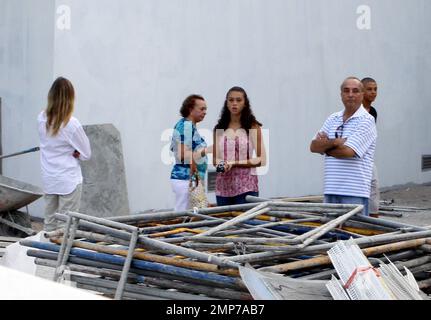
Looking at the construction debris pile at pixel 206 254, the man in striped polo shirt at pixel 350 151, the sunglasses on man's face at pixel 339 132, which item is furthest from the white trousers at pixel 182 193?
the construction debris pile at pixel 206 254

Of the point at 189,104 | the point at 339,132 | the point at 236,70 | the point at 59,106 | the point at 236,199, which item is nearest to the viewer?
the point at 339,132

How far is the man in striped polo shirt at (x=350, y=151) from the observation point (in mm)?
6840

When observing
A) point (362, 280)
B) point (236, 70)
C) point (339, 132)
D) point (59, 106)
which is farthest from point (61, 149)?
point (236, 70)

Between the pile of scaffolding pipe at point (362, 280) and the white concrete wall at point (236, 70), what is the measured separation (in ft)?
20.5

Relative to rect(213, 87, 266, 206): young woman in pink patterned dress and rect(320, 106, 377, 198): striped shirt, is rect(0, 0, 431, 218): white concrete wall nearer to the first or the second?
rect(213, 87, 266, 206): young woman in pink patterned dress

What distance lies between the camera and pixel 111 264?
176 inches

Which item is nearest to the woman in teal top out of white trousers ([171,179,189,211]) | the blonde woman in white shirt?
white trousers ([171,179,189,211])

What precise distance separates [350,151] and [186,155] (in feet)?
4.75

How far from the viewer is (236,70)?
39.2 feet

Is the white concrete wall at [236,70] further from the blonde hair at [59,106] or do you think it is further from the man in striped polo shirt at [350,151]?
the man in striped polo shirt at [350,151]

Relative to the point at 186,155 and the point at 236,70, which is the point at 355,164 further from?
the point at 236,70
